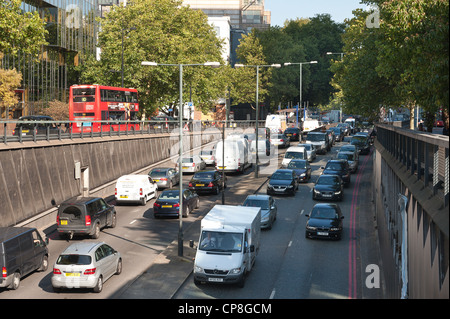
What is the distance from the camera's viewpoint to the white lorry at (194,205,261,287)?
2062cm

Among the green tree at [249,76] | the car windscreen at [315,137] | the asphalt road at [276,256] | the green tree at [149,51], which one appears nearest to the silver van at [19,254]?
the asphalt road at [276,256]

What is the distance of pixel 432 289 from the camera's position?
10.5 meters

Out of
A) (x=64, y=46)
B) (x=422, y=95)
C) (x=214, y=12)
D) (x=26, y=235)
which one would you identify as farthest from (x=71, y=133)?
(x=214, y=12)

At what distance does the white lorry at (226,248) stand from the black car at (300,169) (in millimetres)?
21439

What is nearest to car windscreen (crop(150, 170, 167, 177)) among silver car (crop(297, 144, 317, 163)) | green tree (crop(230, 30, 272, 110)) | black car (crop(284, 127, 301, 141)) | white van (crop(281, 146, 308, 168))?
white van (crop(281, 146, 308, 168))

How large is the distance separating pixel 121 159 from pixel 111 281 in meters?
23.4

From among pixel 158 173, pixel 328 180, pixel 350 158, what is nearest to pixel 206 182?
pixel 158 173

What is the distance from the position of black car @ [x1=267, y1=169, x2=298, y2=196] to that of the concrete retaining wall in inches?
442

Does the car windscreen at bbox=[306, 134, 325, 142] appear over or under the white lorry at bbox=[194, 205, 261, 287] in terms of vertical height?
over

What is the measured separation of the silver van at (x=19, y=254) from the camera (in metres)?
19.8

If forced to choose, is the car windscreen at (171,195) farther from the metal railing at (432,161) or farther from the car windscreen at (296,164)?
the metal railing at (432,161)

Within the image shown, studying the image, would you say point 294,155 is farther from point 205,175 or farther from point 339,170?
point 205,175

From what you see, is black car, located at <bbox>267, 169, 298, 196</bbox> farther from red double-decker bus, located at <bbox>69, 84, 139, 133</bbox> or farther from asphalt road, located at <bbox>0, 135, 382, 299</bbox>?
red double-decker bus, located at <bbox>69, 84, 139, 133</bbox>

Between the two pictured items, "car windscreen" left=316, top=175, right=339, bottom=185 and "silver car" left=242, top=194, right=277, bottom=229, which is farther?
"car windscreen" left=316, top=175, right=339, bottom=185
